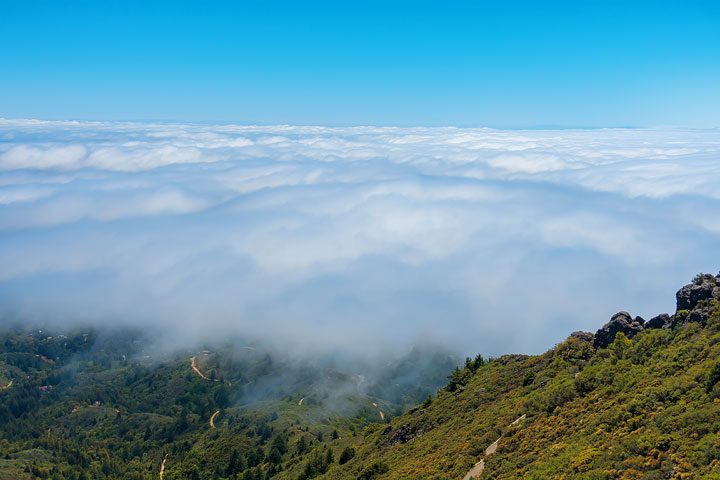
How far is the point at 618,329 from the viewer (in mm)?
67812

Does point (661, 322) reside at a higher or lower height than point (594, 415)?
higher

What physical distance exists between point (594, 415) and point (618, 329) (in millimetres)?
22583

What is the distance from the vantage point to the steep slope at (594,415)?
122ft

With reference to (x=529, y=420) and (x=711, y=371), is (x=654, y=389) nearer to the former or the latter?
(x=711, y=371)

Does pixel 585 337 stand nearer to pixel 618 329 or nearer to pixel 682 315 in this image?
pixel 618 329

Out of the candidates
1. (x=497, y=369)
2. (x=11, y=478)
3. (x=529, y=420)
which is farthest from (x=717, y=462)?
(x=11, y=478)

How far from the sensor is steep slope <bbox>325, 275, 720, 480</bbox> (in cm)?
3719

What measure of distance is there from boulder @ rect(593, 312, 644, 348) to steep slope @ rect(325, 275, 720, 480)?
0.14 metres

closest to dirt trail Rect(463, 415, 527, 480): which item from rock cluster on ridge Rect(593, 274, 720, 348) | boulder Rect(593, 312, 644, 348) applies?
boulder Rect(593, 312, 644, 348)

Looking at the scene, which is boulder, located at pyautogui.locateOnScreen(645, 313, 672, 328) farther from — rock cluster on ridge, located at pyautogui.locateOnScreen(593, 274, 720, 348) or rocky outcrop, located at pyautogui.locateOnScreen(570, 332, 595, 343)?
rocky outcrop, located at pyautogui.locateOnScreen(570, 332, 595, 343)

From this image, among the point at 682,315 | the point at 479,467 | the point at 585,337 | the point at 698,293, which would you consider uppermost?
the point at 698,293

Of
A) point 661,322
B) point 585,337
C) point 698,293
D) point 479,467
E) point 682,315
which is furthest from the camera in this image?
point 585,337

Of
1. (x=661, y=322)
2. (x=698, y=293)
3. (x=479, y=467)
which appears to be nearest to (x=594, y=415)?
(x=479, y=467)

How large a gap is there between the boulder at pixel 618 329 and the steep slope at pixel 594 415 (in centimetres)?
14
